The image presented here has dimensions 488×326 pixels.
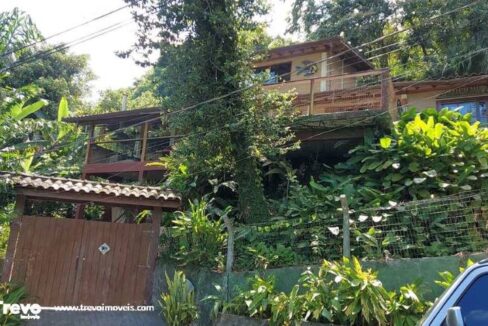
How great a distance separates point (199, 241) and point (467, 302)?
6528mm

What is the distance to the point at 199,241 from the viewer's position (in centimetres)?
866

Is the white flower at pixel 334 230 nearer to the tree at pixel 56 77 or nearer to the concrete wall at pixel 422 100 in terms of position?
the concrete wall at pixel 422 100

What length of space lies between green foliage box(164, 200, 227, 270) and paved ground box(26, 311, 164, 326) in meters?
1.24

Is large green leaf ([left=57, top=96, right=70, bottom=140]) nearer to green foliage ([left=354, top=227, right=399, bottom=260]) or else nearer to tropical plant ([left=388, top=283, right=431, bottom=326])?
green foliage ([left=354, top=227, right=399, bottom=260])

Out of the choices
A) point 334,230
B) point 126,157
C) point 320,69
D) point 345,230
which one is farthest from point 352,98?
point 126,157

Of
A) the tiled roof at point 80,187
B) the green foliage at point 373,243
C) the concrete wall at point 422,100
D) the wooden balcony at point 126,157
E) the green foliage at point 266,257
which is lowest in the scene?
the green foliage at point 266,257

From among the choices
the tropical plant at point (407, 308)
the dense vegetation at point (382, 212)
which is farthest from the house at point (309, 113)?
the tropical plant at point (407, 308)

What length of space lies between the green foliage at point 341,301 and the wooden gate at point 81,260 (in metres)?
3.13

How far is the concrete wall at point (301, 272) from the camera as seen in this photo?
20.7 ft

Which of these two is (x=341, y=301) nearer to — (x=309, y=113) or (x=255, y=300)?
(x=255, y=300)

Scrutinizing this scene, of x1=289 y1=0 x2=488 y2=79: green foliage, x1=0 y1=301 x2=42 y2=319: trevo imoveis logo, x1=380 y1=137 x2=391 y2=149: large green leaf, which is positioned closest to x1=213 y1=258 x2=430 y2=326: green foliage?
x1=380 y1=137 x2=391 y2=149: large green leaf

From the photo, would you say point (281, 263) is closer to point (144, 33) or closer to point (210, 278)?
point (210, 278)

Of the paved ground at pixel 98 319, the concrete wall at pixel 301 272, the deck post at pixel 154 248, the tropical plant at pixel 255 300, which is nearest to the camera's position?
the concrete wall at pixel 301 272

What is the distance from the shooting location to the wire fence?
7.09 m
